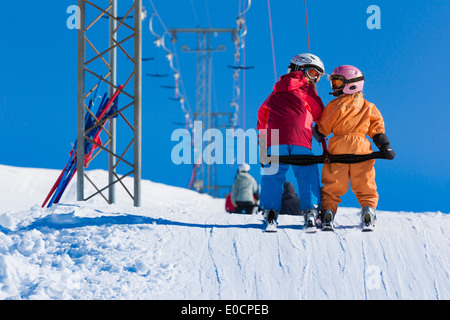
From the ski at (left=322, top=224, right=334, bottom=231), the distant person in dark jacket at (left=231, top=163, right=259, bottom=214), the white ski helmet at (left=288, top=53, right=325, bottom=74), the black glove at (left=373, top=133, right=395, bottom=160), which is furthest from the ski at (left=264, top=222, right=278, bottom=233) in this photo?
the distant person in dark jacket at (left=231, top=163, right=259, bottom=214)

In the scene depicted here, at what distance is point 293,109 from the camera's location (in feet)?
17.5

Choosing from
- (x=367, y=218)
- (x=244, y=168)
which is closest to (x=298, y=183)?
(x=367, y=218)

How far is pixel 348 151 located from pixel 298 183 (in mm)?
571

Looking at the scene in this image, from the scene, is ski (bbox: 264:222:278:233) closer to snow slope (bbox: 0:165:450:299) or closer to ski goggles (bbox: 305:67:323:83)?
snow slope (bbox: 0:165:450:299)

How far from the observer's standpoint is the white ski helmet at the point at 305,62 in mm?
5465

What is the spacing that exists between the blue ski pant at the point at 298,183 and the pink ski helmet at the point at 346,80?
712 mm

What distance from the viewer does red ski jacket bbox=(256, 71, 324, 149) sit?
5305 mm

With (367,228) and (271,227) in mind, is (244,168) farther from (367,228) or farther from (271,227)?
(367,228)

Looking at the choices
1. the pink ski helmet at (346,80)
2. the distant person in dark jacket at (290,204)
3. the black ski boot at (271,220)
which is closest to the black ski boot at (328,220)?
the black ski boot at (271,220)

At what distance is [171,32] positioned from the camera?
23609mm
